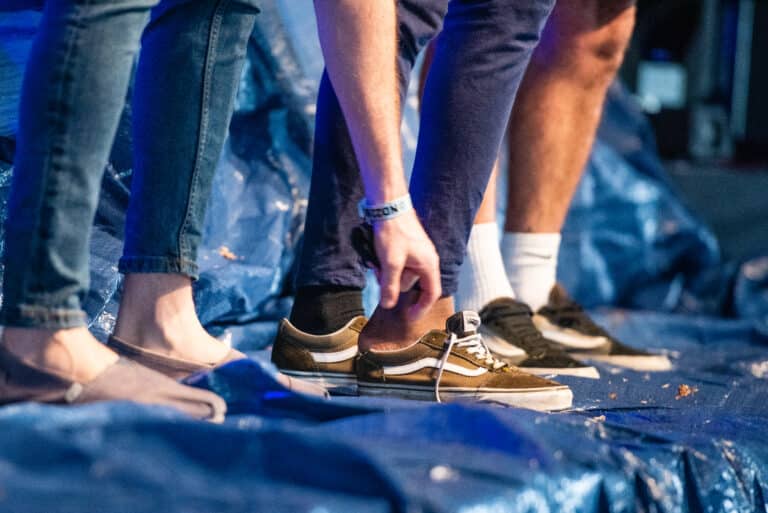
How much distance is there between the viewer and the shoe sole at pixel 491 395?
3.61ft

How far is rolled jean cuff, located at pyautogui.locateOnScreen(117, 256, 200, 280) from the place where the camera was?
974 millimetres

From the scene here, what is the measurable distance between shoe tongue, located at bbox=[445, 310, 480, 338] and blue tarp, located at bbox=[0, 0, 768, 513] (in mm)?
151

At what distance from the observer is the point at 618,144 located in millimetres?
2615

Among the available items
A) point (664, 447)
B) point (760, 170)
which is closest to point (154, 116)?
point (664, 447)

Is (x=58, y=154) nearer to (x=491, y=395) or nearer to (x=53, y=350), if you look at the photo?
(x=53, y=350)

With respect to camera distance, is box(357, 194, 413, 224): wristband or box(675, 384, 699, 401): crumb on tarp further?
box(675, 384, 699, 401): crumb on tarp

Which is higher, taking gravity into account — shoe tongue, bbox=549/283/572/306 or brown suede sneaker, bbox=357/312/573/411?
brown suede sneaker, bbox=357/312/573/411

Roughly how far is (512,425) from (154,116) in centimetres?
48

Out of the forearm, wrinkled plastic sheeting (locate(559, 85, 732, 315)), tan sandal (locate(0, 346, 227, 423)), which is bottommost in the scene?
wrinkled plastic sheeting (locate(559, 85, 732, 315))

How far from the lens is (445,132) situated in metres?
1.11

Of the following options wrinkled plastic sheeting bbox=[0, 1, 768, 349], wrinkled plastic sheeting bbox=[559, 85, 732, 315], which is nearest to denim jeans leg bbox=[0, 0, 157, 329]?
wrinkled plastic sheeting bbox=[0, 1, 768, 349]

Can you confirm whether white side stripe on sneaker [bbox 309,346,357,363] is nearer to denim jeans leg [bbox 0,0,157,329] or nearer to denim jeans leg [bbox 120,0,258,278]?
denim jeans leg [bbox 120,0,258,278]

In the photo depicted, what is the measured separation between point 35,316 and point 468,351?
498 mm

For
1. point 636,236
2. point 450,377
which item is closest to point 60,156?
point 450,377
